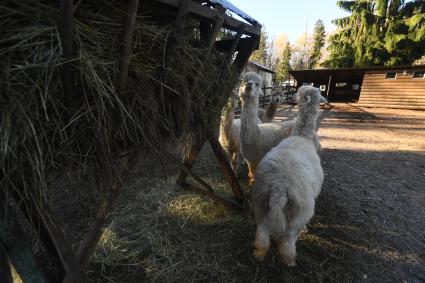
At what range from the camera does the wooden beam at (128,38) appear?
4.33 feet

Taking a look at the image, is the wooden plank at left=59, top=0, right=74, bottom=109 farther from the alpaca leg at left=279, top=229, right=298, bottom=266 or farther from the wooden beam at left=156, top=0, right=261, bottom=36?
the alpaca leg at left=279, top=229, right=298, bottom=266

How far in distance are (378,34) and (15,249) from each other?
24854mm

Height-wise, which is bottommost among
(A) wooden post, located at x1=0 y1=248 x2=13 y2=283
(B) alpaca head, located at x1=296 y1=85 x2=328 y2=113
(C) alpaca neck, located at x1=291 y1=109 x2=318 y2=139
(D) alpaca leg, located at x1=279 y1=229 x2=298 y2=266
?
(D) alpaca leg, located at x1=279 y1=229 x2=298 y2=266

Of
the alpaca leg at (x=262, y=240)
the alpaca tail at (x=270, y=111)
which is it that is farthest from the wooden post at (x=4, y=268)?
the alpaca tail at (x=270, y=111)

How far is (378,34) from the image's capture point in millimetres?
19625

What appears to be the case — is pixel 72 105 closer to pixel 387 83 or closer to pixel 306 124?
pixel 306 124

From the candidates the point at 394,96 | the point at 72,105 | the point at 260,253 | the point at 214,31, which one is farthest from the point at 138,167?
the point at 394,96

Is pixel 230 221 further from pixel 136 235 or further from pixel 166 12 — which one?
pixel 166 12

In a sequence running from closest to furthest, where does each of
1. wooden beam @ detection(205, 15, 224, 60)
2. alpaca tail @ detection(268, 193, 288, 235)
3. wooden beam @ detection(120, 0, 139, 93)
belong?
wooden beam @ detection(120, 0, 139, 93) → wooden beam @ detection(205, 15, 224, 60) → alpaca tail @ detection(268, 193, 288, 235)

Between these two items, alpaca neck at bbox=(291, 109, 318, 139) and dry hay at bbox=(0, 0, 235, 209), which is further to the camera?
alpaca neck at bbox=(291, 109, 318, 139)

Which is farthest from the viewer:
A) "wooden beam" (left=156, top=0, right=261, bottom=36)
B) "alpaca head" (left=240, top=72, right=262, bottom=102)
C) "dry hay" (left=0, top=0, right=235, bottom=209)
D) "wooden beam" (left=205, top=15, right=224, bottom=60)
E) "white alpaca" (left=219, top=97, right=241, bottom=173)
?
"white alpaca" (left=219, top=97, right=241, bottom=173)

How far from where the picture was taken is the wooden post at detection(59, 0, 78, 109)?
1.09m

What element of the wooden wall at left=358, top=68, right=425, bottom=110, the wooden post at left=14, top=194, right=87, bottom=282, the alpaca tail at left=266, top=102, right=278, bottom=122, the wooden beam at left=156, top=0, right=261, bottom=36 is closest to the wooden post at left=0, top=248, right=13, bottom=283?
the wooden post at left=14, top=194, right=87, bottom=282

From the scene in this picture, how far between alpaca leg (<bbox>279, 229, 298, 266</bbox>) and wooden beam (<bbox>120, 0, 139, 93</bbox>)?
209cm
